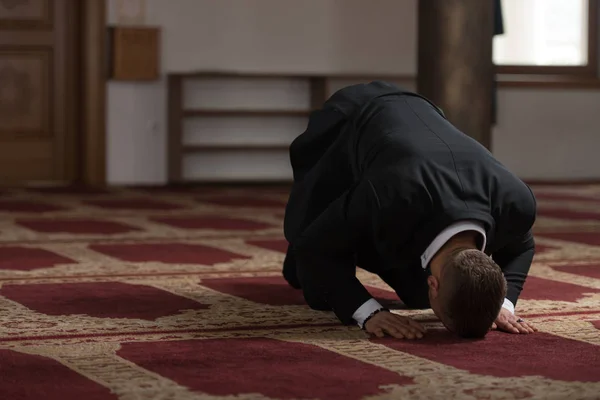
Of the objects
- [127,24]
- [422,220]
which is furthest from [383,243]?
[127,24]

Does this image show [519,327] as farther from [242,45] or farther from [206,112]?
[242,45]

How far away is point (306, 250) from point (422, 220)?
322mm

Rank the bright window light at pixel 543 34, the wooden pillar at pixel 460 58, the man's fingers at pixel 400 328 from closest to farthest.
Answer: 1. the man's fingers at pixel 400 328
2. the wooden pillar at pixel 460 58
3. the bright window light at pixel 543 34

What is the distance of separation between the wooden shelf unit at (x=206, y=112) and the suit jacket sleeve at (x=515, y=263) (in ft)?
19.7

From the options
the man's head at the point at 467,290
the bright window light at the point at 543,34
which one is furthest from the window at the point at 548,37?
the man's head at the point at 467,290

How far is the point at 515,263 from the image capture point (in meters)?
2.90

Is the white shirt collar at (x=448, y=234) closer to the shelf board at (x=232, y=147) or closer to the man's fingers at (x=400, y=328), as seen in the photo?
the man's fingers at (x=400, y=328)

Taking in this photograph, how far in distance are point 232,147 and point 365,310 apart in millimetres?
6306

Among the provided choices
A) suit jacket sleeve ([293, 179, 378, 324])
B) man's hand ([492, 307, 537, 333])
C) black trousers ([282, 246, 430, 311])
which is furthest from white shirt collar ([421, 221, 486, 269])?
black trousers ([282, 246, 430, 311])

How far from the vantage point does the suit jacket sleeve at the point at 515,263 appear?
9.48 ft

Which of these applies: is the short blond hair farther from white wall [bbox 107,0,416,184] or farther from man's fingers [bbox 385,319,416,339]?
white wall [bbox 107,0,416,184]

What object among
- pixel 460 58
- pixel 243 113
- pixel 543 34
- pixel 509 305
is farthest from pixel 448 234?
pixel 543 34

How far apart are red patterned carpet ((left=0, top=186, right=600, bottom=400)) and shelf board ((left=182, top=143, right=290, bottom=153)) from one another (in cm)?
376

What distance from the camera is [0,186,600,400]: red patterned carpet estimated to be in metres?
2.17
